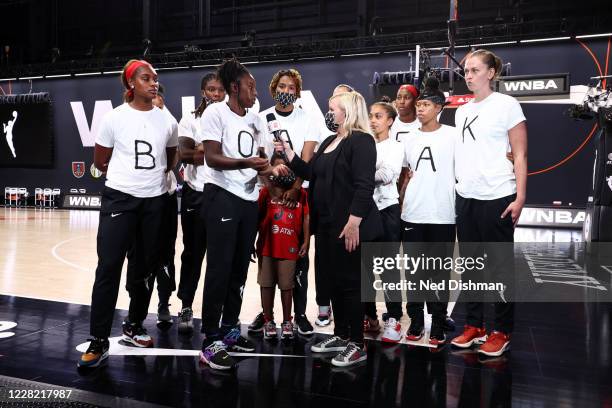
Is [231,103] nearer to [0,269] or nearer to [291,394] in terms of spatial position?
[291,394]

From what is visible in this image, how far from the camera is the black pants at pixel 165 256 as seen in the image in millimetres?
3160

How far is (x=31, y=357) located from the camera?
3035 millimetres

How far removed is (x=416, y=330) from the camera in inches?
139

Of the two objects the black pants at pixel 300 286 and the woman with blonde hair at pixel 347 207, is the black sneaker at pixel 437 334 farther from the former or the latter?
the black pants at pixel 300 286

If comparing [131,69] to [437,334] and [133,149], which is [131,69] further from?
[437,334]

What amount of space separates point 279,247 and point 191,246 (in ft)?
2.43

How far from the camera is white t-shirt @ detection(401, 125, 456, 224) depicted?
11.1 feet

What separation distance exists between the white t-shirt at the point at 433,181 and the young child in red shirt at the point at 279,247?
28.4 inches

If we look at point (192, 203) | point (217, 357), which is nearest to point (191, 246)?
point (192, 203)

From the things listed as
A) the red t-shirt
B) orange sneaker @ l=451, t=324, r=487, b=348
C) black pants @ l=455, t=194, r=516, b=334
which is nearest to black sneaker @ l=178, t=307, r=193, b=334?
the red t-shirt

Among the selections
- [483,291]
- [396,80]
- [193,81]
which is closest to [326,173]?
[483,291]

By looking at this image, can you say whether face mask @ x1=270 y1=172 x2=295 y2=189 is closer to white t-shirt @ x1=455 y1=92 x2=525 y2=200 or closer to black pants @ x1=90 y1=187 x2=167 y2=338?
black pants @ x1=90 y1=187 x2=167 y2=338

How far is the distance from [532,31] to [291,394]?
A: 10795 millimetres

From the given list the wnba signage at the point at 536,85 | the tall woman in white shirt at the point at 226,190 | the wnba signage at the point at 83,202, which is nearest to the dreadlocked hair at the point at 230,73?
the tall woman in white shirt at the point at 226,190
